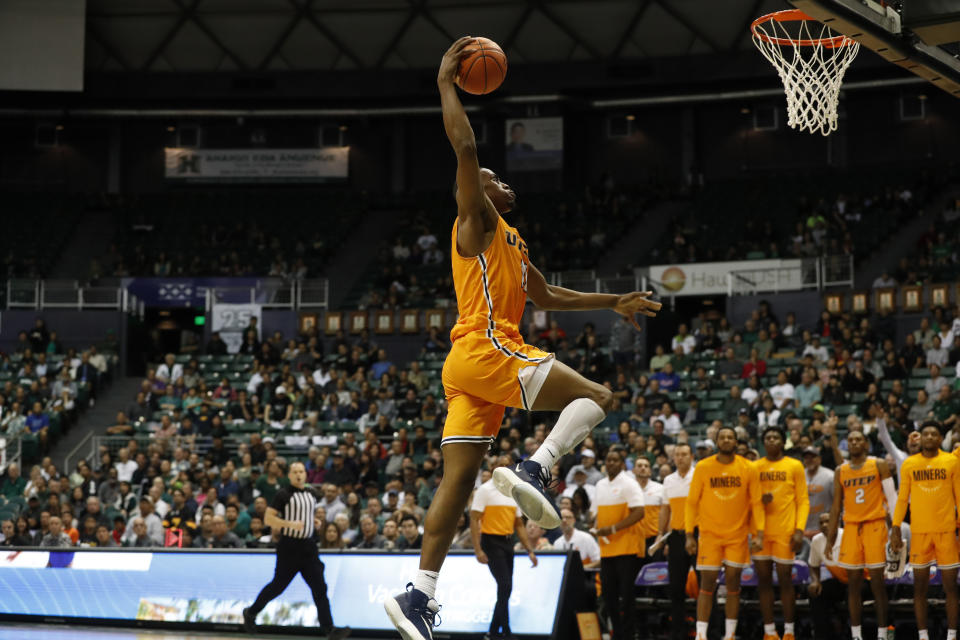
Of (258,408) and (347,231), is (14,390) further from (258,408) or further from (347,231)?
(347,231)

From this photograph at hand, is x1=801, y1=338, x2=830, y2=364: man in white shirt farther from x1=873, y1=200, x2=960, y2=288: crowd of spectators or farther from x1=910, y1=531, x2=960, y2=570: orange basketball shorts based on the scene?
x1=910, y1=531, x2=960, y2=570: orange basketball shorts

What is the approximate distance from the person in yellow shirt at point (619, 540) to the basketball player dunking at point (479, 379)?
6.83 m

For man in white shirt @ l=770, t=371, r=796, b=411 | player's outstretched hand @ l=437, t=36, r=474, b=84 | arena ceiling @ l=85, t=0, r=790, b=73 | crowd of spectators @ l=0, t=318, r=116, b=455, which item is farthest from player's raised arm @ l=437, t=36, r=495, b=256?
arena ceiling @ l=85, t=0, r=790, b=73

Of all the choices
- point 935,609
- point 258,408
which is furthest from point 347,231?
point 935,609

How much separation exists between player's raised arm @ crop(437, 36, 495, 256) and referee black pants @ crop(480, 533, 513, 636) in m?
6.86

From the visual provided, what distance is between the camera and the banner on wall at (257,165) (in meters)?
38.0

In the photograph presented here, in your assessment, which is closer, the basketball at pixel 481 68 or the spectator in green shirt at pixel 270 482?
the basketball at pixel 481 68

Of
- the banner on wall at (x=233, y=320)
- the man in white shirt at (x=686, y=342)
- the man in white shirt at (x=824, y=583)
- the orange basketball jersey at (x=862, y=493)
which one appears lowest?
the man in white shirt at (x=824, y=583)

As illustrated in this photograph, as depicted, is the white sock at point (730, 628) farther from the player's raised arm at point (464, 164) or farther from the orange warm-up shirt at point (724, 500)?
the player's raised arm at point (464, 164)

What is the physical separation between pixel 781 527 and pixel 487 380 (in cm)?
696

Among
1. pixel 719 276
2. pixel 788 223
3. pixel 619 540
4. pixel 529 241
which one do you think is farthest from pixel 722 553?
pixel 529 241

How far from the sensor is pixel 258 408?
23.5 metres

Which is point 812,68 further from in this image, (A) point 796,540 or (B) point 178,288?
(B) point 178,288

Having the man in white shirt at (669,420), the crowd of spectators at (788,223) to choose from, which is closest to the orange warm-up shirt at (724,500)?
the man in white shirt at (669,420)
